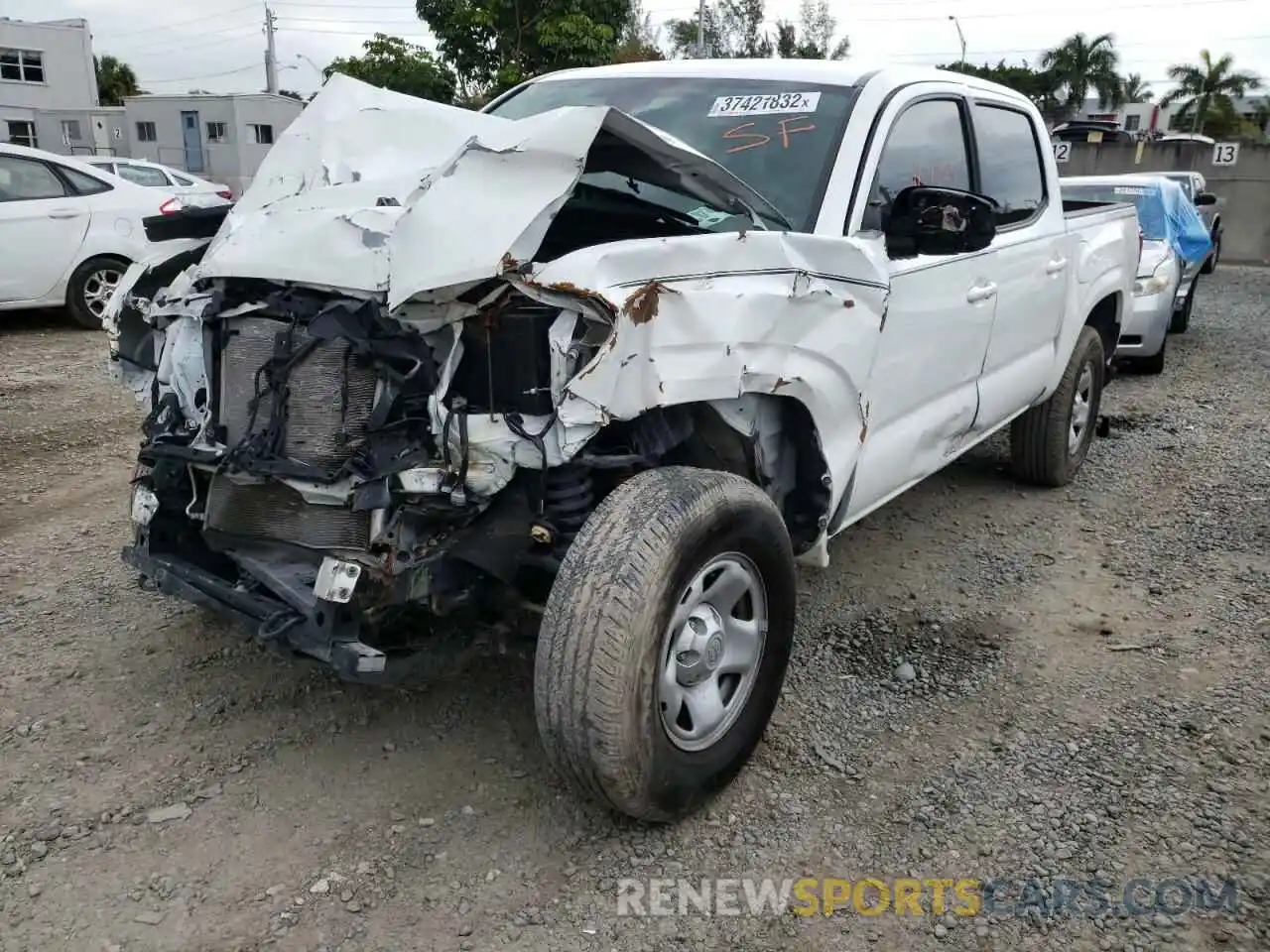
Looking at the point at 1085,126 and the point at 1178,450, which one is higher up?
A: the point at 1085,126

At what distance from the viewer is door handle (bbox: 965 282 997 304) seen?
394 centimetres

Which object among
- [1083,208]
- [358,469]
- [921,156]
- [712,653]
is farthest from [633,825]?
[1083,208]

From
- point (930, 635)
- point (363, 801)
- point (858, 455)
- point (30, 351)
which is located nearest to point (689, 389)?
point (858, 455)

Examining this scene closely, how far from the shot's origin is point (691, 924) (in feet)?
8.18

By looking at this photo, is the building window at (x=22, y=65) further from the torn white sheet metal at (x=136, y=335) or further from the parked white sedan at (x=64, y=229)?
the torn white sheet metal at (x=136, y=335)

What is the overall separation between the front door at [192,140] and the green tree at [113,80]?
993 inches

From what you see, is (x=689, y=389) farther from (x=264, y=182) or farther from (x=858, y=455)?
(x=264, y=182)

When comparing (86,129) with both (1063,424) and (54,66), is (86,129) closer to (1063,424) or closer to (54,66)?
(54,66)

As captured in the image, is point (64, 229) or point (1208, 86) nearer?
point (64, 229)

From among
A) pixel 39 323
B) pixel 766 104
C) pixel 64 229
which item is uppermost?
pixel 766 104

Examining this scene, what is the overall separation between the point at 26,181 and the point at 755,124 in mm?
7715

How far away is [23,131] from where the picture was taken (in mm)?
44875

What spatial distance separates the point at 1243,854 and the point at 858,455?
1.50 m

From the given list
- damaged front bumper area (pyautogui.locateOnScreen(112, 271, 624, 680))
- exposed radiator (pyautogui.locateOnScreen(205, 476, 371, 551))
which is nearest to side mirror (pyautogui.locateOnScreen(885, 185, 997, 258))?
damaged front bumper area (pyautogui.locateOnScreen(112, 271, 624, 680))
